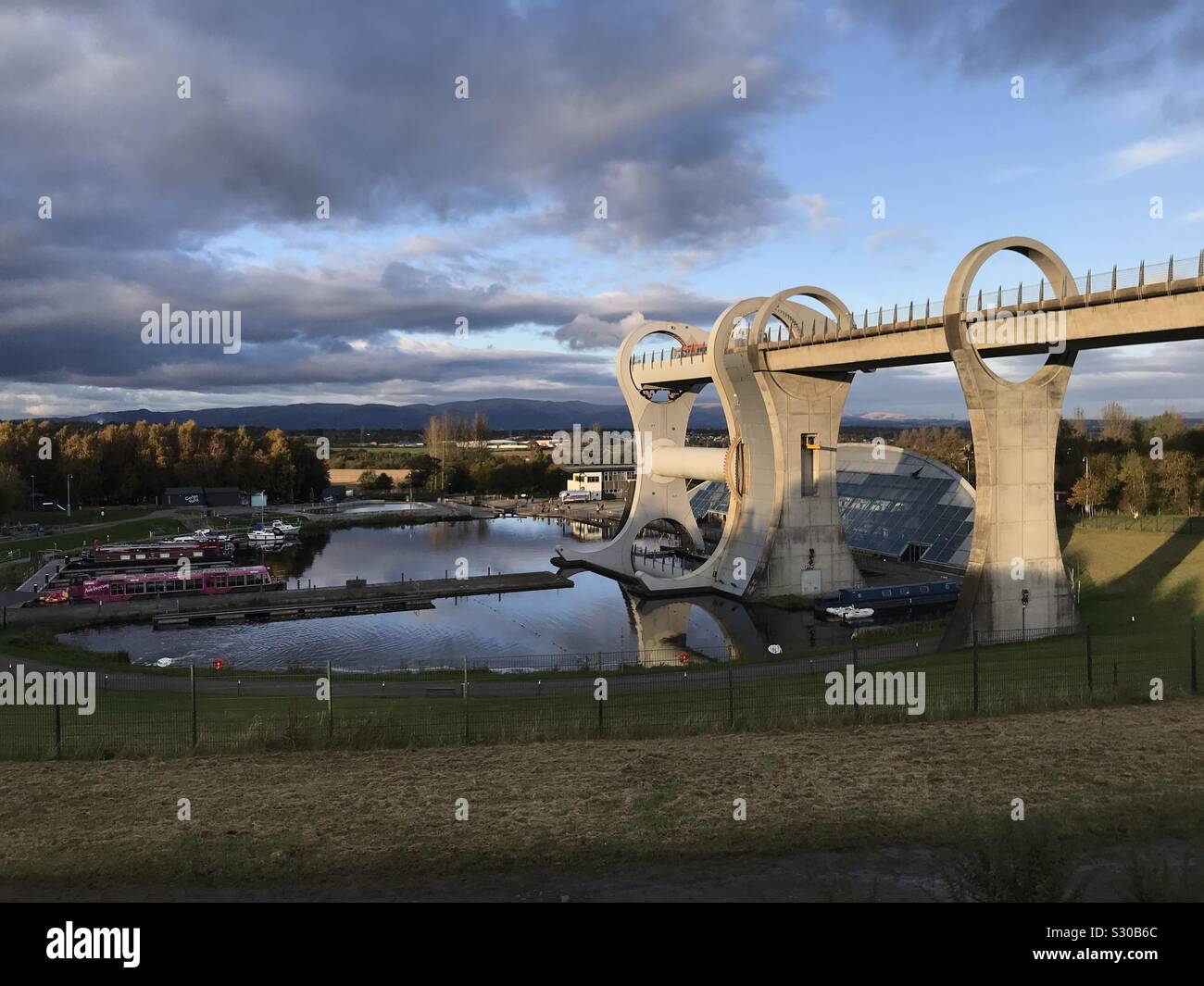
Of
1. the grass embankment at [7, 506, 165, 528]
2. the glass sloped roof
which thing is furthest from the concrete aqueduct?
the grass embankment at [7, 506, 165, 528]

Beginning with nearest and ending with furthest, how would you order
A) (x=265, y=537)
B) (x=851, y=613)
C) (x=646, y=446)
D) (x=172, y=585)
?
1. (x=851, y=613)
2. (x=172, y=585)
3. (x=646, y=446)
4. (x=265, y=537)

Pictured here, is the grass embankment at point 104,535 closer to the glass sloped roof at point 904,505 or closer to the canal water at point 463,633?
the canal water at point 463,633

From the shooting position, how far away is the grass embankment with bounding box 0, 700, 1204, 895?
853 cm

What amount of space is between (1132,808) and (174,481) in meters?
95.3

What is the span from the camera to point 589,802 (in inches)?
393

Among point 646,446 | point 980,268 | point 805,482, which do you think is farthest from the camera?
point 646,446

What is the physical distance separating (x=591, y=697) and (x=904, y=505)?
33.9 metres

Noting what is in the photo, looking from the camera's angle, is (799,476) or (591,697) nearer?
(591,697)

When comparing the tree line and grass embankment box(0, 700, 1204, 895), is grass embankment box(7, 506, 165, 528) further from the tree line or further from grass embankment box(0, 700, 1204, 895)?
grass embankment box(0, 700, 1204, 895)

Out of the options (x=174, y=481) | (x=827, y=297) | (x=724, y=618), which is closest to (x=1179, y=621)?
(x=724, y=618)

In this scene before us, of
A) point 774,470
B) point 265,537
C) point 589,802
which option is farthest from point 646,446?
point 589,802

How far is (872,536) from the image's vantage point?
46812mm

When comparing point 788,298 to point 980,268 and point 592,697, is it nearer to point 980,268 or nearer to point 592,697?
point 980,268

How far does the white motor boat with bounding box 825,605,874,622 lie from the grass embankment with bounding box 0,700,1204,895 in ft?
68.6
